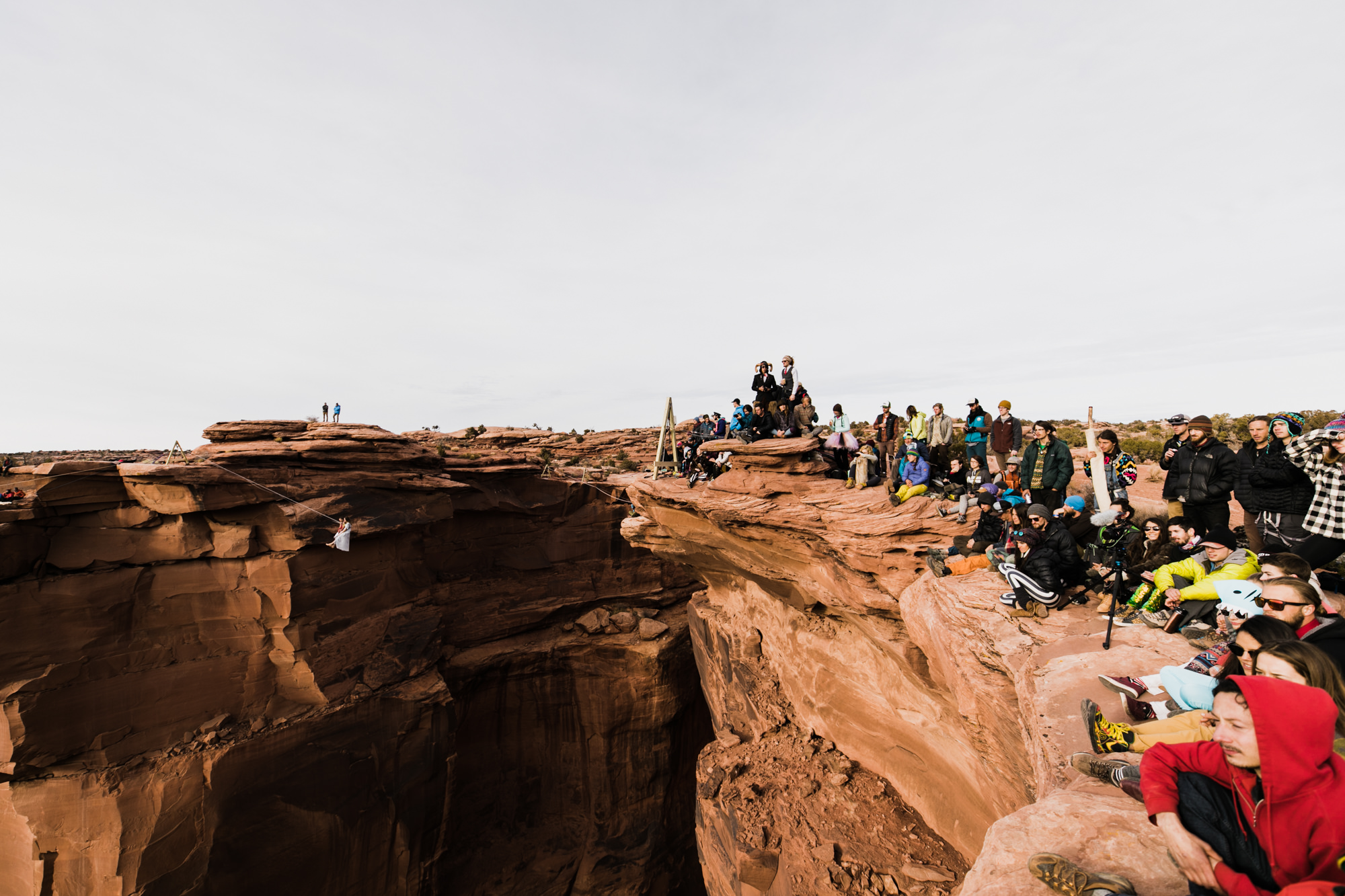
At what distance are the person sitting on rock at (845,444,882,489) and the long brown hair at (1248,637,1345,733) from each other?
7.73 m

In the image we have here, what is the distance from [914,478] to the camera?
30.8 ft

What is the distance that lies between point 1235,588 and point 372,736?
17511 millimetres

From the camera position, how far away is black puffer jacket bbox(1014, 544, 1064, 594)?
622cm

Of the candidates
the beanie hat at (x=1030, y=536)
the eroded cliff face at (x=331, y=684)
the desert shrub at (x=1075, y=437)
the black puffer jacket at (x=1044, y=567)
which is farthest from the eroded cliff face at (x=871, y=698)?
the desert shrub at (x=1075, y=437)

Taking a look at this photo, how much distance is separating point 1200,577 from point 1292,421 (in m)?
2.37

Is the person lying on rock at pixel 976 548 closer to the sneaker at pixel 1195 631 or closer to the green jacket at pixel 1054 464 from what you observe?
the green jacket at pixel 1054 464

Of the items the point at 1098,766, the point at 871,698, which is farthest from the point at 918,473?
the point at 1098,766

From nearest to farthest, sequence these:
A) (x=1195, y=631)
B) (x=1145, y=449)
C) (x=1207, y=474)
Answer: (x=1195, y=631), (x=1207, y=474), (x=1145, y=449)

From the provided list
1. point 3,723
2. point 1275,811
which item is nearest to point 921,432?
point 1275,811

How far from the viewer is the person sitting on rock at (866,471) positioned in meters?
10.4

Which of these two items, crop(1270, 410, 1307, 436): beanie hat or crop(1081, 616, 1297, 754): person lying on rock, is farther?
crop(1270, 410, 1307, 436): beanie hat

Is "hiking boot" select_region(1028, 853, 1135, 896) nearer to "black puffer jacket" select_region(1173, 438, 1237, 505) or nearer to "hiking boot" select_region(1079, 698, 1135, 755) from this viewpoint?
"hiking boot" select_region(1079, 698, 1135, 755)

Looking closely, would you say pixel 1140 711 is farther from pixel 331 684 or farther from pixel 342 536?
pixel 331 684

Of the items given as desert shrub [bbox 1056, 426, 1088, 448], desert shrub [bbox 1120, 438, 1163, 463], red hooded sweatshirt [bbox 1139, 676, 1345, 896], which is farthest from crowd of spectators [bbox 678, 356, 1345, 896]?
desert shrub [bbox 1056, 426, 1088, 448]
